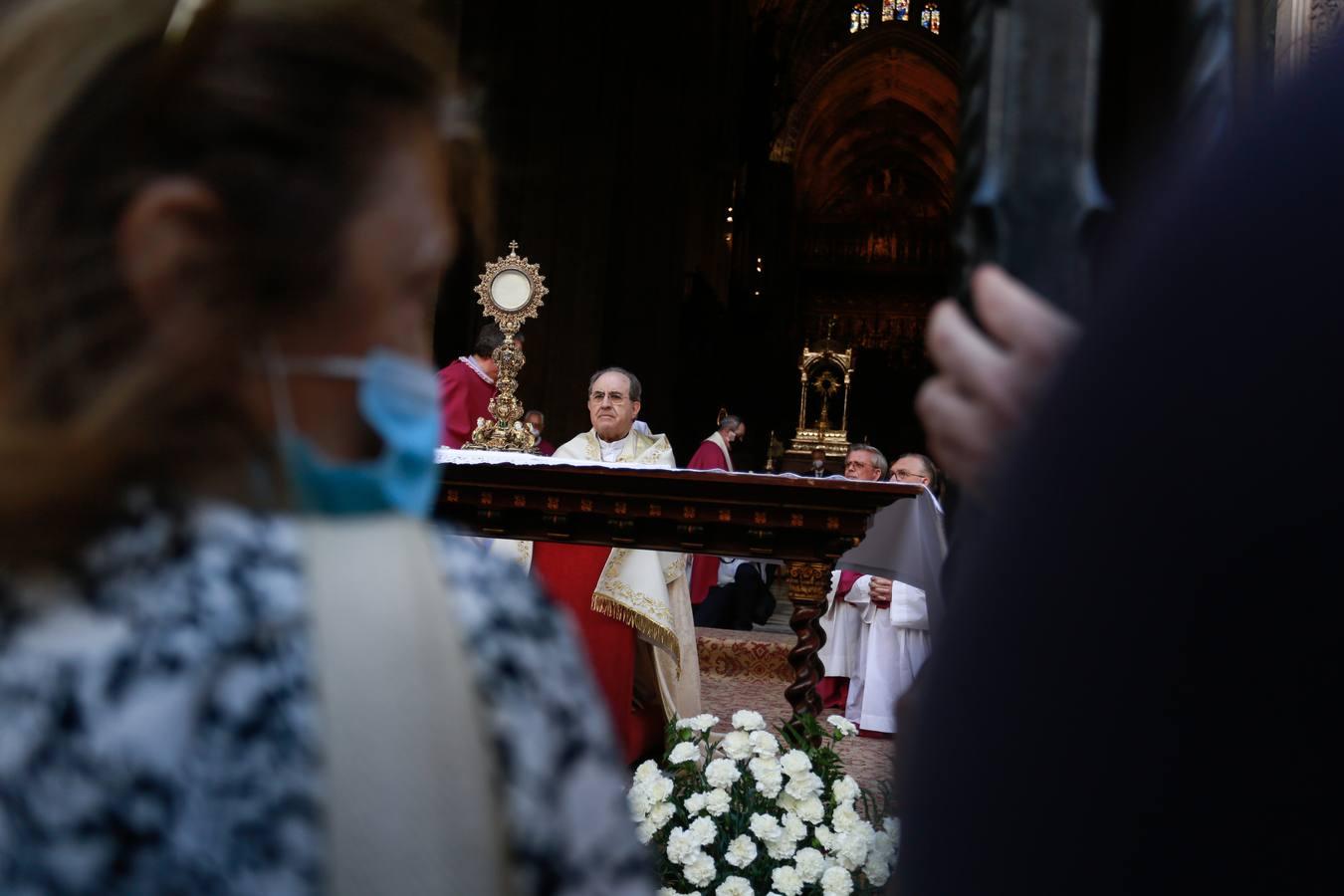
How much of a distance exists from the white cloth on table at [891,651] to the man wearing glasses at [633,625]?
1.27 metres

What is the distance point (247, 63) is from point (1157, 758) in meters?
0.56

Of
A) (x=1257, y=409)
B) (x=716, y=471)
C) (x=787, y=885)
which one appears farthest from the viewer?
(x=716, y=471)

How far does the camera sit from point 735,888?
96.8 inches

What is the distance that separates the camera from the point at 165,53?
2.09ft

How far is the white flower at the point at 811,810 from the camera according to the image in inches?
102

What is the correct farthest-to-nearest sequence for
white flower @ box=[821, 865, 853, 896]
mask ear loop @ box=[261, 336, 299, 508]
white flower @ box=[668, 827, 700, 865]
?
white flower @ box=[668, 827, 700, 865]
white flower @ box=[821, 865, 853, 896]
mask ear loop @ box=[261, 336, 299, 508]

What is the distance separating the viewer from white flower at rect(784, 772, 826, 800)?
2635 mm

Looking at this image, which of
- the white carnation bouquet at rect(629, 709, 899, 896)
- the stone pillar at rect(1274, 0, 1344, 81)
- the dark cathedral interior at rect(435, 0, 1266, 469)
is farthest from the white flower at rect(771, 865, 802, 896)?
the stone pillar at rect(1274, 0, 1344, 81)

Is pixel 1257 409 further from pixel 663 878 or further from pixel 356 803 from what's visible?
pixel 663 878

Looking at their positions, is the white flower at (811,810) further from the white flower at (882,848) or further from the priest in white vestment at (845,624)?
the priest in white vestment at (845,624)

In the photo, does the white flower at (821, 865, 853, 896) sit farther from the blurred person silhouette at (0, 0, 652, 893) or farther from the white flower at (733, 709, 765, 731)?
the blurred person silhouette at (0, 0, 652, 893)

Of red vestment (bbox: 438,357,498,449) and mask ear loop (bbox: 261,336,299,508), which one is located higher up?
red vestment (bbox: 438,357,498,449)

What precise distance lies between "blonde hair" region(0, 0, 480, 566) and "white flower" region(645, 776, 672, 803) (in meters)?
2.12

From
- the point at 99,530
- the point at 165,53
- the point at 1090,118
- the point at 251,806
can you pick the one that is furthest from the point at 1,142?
the point at 1090,118
